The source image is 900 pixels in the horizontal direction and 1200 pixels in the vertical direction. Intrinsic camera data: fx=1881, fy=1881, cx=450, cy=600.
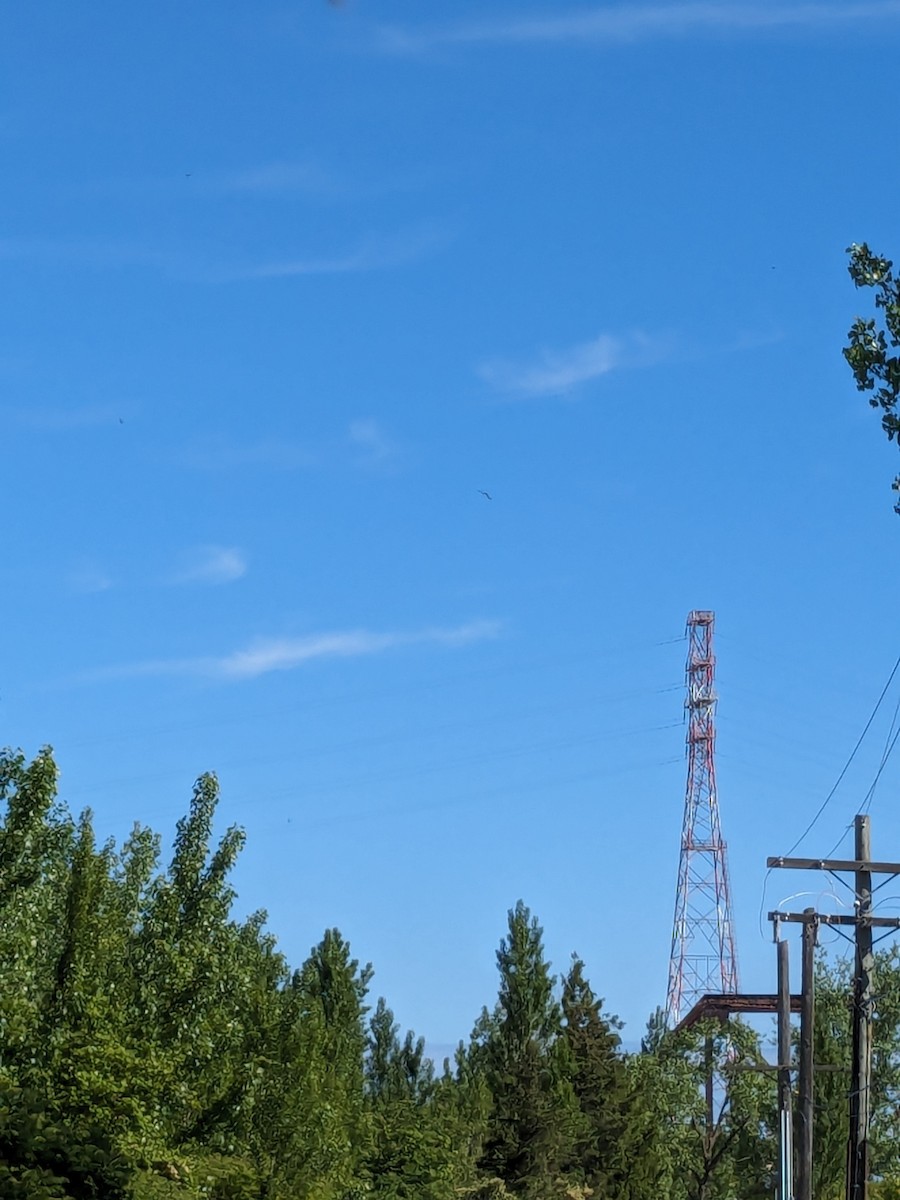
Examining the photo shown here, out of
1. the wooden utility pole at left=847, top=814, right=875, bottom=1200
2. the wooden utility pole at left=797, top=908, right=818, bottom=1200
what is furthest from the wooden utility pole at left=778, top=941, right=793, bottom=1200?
the wooden utility pole at left=847, top=814, right=875, bottom=1200

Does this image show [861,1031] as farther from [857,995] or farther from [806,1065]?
[806,1065]

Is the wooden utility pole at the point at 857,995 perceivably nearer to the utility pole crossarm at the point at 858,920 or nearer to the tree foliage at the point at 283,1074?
the utility pole crossarm at the point at 858,920

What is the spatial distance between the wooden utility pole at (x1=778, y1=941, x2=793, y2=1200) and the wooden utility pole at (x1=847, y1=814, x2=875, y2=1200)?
882 cm

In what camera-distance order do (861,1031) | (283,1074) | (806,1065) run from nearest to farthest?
(861,1031)
(806,1065)
(283,1074)

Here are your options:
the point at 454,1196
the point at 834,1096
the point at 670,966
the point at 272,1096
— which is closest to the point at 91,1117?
the point at 272,1096

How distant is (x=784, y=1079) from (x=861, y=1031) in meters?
11.9

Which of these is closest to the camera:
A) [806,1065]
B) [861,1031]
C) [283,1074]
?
[861,1031]

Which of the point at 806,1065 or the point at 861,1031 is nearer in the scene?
the point at 861,1031

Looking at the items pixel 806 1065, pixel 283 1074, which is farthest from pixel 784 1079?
pixel 283 1074

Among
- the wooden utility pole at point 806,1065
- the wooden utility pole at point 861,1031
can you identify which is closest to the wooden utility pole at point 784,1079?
the wooden utility pole at point 806,1065

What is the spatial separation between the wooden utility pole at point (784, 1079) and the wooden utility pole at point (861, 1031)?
882cm

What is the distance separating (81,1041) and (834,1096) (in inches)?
1398

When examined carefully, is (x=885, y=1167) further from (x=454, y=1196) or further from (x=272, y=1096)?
(x=272, y=1096)

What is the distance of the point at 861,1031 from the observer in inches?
1055
